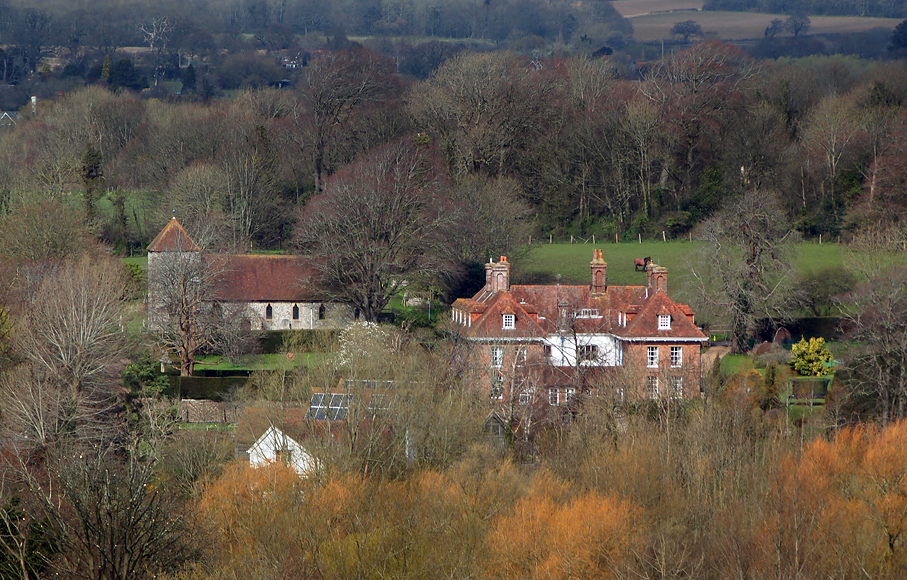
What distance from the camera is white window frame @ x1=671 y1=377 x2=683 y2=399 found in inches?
1628

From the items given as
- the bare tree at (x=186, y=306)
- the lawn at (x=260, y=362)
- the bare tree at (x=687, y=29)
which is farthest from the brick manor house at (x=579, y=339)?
the bare tree at (x=687, y=29)

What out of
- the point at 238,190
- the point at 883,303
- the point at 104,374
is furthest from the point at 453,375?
the point at 238,190

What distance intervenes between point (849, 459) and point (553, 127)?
43.4m

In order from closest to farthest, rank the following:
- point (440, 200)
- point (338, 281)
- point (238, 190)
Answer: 1. point (338, 281)
2. point (440, 200)
3. point (238, 190)

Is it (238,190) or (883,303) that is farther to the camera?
(238,190)

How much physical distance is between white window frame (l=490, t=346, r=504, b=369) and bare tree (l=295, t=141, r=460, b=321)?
34.0 ft

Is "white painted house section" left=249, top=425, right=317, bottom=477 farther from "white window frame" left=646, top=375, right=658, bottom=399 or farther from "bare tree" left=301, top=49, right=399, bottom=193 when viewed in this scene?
"bare tree" left=301, top=49, right=399, bottom=193

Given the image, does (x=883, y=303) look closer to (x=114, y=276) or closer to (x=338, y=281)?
(x=338, y=281)

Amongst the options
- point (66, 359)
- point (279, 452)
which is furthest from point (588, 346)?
point (66, 359)

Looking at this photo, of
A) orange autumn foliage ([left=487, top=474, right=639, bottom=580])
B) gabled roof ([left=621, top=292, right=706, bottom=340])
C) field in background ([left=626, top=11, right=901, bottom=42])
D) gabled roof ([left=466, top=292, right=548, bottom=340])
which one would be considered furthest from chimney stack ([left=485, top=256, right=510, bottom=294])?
field in background ([left=626, top=11, right=901, bottom=42])

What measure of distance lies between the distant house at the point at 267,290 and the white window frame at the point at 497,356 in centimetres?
1243

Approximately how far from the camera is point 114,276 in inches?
2051

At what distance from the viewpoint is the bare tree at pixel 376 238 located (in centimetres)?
5584

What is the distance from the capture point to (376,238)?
57.5 metres
